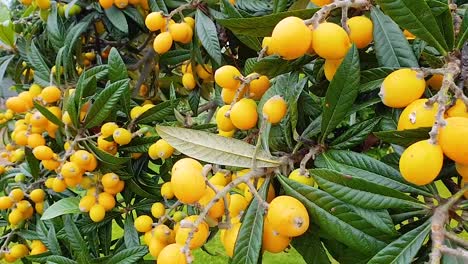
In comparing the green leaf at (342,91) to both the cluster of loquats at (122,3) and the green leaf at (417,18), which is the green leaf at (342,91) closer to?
the green leaf at (417,18)

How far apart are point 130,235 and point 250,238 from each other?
0.72 meters

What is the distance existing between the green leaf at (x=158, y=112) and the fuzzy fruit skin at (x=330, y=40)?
26.6 inches

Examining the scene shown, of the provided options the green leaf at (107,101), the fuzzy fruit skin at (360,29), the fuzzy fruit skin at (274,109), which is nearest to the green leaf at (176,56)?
the green leaf at (107,101)

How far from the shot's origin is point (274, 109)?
0.81 meters

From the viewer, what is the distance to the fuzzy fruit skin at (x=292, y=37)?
636 mm

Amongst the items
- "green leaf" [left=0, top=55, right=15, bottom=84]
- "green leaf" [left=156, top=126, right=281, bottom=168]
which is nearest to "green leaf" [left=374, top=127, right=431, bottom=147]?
"green leaf" [left=156, top=126, right=281, bottom=168]

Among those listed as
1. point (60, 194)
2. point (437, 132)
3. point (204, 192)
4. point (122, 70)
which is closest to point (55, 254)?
point (60, 194)

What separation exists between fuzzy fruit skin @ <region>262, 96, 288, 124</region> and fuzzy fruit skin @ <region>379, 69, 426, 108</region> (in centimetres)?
21

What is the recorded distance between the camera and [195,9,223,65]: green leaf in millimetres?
1295

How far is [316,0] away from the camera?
73cm

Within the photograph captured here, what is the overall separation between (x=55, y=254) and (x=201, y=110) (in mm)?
663

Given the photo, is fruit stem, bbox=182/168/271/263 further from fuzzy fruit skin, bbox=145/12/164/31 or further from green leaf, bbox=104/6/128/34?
green leaf, bbox=104/6/128/34

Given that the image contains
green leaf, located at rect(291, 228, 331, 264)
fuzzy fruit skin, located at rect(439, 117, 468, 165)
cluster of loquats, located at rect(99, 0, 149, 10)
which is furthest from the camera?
cluster of loquats, located at rect(99, 0, 149, 10)

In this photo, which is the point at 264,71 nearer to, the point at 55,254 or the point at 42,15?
the point at 55,254
